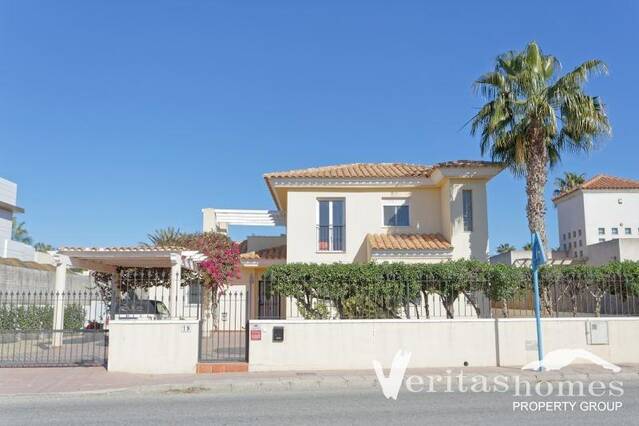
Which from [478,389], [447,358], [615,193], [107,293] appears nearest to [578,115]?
[447,358]

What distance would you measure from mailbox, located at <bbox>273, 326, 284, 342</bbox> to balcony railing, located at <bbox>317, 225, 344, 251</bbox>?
8.33m

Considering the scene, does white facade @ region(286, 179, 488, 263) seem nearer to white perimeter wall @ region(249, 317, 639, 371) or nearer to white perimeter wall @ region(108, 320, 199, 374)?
white perimeter wall @ region(249, 317, 639, 371)

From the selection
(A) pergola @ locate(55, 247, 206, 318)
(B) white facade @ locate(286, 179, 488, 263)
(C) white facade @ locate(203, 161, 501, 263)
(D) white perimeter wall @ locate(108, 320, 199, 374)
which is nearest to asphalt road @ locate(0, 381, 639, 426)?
(D) white perimeter wall @ locate(108, 320, 199, 374)

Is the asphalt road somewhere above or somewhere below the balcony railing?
below

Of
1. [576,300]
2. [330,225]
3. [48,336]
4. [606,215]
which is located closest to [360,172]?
[330,225]

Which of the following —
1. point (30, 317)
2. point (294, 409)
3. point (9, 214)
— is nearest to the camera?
point (294, 409)

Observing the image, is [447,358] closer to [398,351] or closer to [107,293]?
[398,351]

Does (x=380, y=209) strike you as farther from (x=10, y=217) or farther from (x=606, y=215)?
(x=10, y=217)

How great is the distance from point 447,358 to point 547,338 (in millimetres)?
2456

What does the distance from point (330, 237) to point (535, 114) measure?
27.3ft

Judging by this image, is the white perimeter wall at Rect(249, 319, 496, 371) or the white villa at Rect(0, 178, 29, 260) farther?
the white villa at Rect(0, 178, 29, 260)

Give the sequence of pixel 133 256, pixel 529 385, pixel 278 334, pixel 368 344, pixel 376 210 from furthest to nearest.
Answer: pixel 376 210, pixel 133 256, pixel 368 344, pixel 278 334, pixel 529 385

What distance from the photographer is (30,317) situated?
19.9 m

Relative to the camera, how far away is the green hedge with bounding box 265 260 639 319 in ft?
44.5
